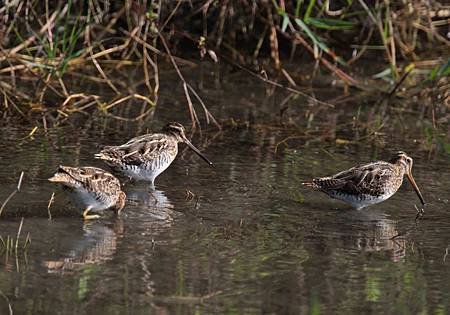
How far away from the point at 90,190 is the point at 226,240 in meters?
0.94

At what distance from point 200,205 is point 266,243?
3.06ft

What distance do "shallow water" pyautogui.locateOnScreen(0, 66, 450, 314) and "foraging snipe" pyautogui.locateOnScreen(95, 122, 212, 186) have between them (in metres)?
0.13

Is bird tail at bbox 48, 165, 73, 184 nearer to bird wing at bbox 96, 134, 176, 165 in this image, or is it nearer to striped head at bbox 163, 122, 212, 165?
bird wing at bbox 96, 134, 176, 165

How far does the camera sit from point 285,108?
405 inches

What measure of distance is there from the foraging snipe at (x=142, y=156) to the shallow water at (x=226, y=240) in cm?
13

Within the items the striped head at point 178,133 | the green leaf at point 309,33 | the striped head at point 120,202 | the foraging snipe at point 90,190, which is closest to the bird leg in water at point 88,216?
the foraging snipe at point 90,190

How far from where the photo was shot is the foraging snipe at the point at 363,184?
7781 millimetres

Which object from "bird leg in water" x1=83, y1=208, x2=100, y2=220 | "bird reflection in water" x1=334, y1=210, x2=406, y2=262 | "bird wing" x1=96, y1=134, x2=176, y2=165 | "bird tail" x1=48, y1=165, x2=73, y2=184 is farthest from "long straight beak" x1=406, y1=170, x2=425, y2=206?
"bird tail" x1=48, y1=165, x2=73, y2=184

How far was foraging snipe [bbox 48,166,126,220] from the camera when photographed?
7.02 metres

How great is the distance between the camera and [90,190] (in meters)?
7.09

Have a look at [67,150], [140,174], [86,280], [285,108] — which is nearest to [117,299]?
[86,280]

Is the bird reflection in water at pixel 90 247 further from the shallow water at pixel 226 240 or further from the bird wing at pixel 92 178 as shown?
the bird wing at pixel 92 178

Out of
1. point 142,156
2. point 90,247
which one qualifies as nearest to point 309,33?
point 142,156

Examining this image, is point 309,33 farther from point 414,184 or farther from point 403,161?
point 414,184
